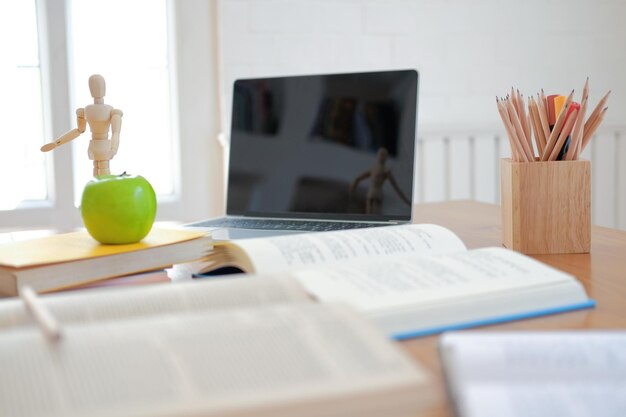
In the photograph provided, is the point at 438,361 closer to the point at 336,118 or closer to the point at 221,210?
the point at 336,118

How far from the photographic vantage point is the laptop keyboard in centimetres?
101

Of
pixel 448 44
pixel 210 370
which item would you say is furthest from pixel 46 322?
pixel 448 44

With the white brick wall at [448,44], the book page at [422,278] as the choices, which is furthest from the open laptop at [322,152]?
the white brick wall at [448,44]

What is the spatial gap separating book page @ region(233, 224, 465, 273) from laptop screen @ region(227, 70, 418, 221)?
30 cm

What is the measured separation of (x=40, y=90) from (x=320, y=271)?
4.97 feet

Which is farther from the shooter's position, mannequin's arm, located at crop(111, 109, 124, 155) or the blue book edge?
mannequin's arm, located at crop(111, 109, 124, 155)

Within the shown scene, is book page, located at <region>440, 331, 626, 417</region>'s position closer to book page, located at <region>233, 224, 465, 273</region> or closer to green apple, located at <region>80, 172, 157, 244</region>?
book page, located at <region>233, 224, 465, 273</region>

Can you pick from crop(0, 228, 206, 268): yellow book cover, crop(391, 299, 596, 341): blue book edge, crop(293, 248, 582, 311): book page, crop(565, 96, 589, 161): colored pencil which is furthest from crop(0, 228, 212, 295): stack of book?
crop(565, 96, 589, 161): colored pencil

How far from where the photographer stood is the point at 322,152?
3.71 feet

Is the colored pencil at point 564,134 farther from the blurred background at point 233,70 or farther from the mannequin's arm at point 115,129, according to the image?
the blurred background at point 233,70

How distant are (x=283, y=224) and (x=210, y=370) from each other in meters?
0.71

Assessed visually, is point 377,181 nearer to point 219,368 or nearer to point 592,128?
point 592,128

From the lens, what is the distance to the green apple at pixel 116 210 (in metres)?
0.76

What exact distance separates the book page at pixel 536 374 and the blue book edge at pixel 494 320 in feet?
0.29
